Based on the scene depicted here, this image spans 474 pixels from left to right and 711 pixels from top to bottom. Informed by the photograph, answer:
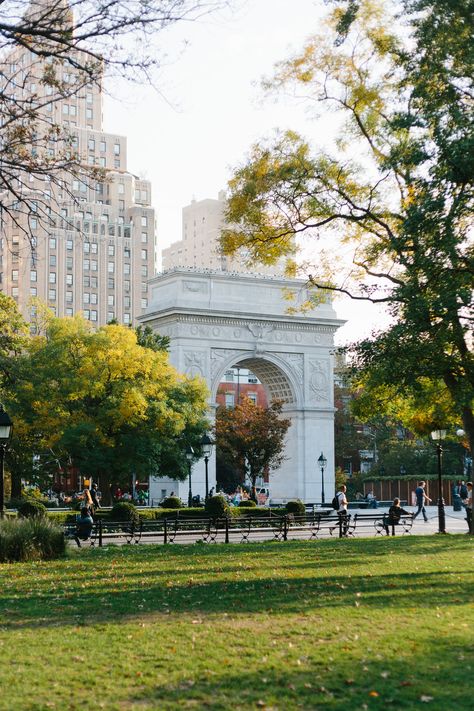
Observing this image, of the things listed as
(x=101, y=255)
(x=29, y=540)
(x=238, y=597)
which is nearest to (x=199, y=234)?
(x=101, y=255)

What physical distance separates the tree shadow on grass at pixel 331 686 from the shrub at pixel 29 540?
11.6 m

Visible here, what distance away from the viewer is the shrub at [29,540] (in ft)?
65.4

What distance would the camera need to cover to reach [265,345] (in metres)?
62.4

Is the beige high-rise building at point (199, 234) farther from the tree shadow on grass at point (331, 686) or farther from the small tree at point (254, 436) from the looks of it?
the tree shadow on grass at point (331, 686)

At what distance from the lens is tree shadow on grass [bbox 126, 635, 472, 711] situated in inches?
305

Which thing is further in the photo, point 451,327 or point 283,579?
point 451,327

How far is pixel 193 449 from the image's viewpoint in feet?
162

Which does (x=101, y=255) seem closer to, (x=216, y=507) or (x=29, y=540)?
(x=216, y=507)

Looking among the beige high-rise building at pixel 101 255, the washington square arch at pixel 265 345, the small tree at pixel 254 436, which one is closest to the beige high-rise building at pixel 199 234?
the beige high-rise building at pixel 101 255

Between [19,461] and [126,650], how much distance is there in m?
40.8

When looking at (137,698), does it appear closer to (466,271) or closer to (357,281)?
(466,271)

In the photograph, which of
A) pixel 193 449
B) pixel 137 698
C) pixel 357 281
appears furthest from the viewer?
pixel 193 449

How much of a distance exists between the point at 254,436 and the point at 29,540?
133 ft

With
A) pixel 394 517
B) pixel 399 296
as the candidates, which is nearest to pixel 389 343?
pixel 399 296
